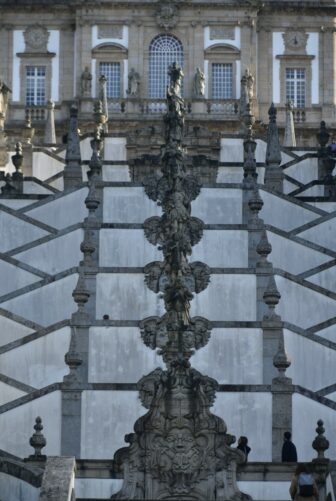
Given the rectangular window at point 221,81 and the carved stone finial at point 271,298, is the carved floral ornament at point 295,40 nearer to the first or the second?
the rectangular window at point 221,81

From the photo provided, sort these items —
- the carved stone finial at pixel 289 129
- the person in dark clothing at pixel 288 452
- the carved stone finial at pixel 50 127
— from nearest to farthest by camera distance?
the person in dark clothing at pixel 288 452 → the carved stone finial at pixel 289 129 → the carved stone finial at pixel 50 127

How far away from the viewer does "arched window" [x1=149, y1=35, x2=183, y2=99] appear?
220 ft

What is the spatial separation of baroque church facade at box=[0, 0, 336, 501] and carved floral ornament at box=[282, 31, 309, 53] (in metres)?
3.86

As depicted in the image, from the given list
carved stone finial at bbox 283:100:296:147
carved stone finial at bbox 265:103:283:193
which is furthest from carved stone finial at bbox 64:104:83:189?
carved stone finial at bbox 283:100:296:147

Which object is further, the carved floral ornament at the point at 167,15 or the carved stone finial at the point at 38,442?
the carved floral ornament at the point at 167,15

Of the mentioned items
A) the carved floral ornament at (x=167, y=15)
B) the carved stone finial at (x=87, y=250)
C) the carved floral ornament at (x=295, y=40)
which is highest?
the carved floral ornament at (x=167, y=15)

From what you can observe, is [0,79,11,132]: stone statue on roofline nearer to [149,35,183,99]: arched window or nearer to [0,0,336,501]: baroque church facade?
[0,0,336,501]: baroque church facade

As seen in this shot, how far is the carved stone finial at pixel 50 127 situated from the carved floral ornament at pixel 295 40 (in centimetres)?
702

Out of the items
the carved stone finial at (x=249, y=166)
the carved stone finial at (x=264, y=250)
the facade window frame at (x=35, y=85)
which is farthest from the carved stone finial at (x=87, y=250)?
the facade window frame at (x=35, y=85)

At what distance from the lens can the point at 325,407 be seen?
38500mm

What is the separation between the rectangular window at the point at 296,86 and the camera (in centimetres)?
6725

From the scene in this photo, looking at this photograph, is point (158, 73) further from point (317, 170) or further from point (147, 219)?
point (147, 219)

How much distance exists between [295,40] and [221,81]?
8.52ft

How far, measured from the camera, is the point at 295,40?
2687 inches
